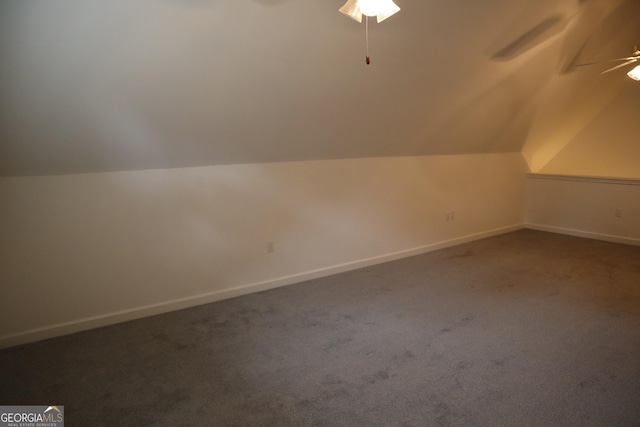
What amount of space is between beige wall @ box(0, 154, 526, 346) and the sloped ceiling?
0.18m

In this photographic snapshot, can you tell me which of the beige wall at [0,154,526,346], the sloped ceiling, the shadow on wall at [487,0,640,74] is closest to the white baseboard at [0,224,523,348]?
the beige wall at [0,154,526,346]

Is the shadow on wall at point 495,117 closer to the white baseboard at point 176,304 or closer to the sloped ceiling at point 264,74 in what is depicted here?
the sloped ceiling at point 264,74

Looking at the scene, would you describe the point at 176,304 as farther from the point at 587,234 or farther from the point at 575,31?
the point at 587,234

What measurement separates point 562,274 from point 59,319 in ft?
15.0

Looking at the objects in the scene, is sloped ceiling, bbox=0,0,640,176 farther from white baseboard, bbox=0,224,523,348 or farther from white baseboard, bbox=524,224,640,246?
white baseboard, bbox=524,224,640,246

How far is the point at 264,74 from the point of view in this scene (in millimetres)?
2736

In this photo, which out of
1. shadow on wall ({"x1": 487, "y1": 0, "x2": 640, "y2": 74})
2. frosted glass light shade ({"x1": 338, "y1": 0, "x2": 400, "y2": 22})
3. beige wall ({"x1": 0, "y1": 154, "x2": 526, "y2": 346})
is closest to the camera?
frosted glass light shade ({"x1": 338, "y1": 0, "x2": 400, "y2": 22})

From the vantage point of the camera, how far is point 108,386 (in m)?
2.27

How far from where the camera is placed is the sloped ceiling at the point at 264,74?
2.11 m

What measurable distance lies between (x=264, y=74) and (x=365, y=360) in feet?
6.61

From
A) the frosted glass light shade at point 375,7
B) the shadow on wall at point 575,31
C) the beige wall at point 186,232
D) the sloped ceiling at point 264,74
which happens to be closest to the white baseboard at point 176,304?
the beige wall at point 186,232

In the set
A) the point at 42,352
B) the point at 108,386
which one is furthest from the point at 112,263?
the point at 108,386


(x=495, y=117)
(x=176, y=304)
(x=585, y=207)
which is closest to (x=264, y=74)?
(x=176, y=304)

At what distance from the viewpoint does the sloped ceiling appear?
2113 mm
